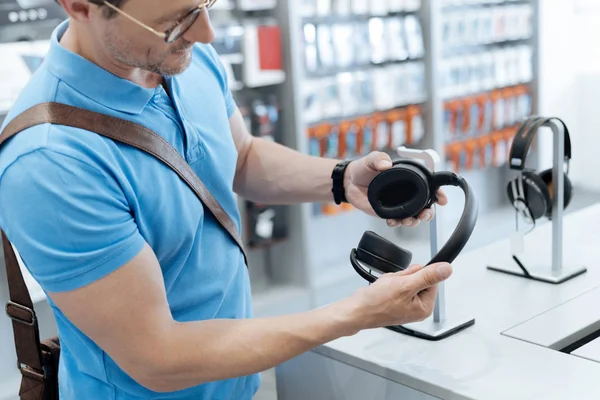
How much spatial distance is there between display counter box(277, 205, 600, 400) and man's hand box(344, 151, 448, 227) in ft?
0.83

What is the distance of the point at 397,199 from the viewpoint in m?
1.49

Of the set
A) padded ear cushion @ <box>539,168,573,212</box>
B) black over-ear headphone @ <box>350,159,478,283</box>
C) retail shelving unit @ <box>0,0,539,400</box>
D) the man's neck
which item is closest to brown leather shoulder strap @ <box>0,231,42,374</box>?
the man's neck

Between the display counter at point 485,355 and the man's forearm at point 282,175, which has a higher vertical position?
the man's forearm at point 282,175

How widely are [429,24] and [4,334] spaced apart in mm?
2673

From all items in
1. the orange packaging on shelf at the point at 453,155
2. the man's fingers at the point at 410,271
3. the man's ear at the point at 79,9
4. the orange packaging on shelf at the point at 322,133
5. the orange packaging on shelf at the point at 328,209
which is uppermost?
the man's ear at the point at 79,9

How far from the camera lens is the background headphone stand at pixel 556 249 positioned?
71.1 inches

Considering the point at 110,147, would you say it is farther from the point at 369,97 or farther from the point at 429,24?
the point at 429,24

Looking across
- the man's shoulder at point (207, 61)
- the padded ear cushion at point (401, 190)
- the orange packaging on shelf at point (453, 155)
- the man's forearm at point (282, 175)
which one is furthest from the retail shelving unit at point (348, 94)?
the padded ear cushion at point (401, 190)

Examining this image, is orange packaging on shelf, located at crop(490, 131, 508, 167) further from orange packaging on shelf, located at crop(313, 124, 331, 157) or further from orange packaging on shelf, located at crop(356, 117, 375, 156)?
orange packaging on shelf, located at crop(313, 124, 331, 157)

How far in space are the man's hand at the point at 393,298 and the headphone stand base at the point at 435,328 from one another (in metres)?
0.32

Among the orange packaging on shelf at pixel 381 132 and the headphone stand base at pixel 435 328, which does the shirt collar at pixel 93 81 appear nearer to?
the headphone stand base at pixel 435 328

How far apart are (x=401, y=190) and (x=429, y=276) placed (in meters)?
0.28

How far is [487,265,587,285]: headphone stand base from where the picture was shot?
6.04 feet

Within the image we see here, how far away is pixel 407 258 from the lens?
1.44 metres
